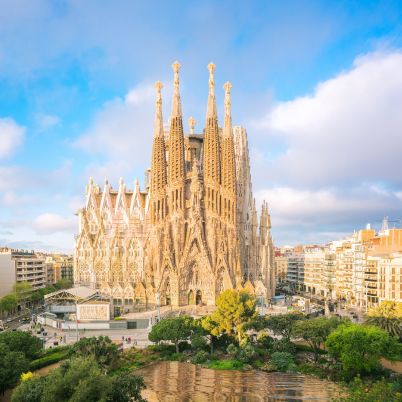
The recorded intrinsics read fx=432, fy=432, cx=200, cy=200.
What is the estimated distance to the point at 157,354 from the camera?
30.3 meters

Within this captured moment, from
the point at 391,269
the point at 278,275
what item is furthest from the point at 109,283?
the point at 278,275

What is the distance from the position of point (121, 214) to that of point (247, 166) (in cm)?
1931

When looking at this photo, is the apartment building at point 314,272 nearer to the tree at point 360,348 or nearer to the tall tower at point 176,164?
the tall tower at point 176,164

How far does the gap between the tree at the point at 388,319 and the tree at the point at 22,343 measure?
22.0 metres

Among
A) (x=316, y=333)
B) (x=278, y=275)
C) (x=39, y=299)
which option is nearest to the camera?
(x=316, y=333)

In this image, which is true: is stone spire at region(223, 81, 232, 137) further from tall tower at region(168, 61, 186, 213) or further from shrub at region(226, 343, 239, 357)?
shrub at region(226, 343, 239, 357)

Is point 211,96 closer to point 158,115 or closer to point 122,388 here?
point 158,115

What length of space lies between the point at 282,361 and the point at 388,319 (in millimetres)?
8206

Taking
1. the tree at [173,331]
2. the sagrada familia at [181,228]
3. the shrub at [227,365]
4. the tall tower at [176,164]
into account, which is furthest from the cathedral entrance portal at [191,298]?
the shrub at [227,365]

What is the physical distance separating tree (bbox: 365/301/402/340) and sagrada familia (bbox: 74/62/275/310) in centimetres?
2150

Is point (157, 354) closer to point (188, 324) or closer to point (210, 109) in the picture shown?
point (188, 324)

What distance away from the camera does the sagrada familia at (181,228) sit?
51625 millimetres

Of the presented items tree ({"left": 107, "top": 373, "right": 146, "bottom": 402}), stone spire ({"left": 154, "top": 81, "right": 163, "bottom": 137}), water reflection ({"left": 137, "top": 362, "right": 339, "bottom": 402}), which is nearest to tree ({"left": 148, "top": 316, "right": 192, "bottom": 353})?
water reflection ({"left": 137, "top": 362, "right": 339, "bottom": 402})

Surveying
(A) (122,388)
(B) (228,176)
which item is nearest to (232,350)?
(A) (122,388)
